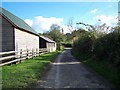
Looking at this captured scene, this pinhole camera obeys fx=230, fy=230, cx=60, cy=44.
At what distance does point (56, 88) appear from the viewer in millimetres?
9242

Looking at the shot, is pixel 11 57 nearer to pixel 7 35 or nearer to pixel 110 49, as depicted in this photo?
pixel 7 35

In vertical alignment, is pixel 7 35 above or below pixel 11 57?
above

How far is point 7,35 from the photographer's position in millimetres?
22000

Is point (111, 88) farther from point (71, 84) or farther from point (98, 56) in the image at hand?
point (98, 56)

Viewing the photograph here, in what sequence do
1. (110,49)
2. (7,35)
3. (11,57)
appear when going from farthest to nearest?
1. (7,35)
2. (11,57)
3. (110,49)

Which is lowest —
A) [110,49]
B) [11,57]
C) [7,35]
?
[11,57]

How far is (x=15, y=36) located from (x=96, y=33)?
32.5 ft

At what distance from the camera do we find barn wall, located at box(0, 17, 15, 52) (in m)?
21.9

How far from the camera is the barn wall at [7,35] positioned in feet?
71.8

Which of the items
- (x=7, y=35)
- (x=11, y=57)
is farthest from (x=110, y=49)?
(x=7, y=35)

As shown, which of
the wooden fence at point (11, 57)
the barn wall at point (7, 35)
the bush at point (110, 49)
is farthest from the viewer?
the barn wall at point (7, 35)

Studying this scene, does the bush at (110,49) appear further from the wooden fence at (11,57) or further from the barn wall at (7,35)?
the barn wall at (7,35)

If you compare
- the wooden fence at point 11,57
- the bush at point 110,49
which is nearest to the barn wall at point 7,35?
the wooden fence at point 11,57

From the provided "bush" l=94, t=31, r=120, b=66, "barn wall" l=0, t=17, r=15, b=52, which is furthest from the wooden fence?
"bush" l=94, t=31, r=120, b=66
